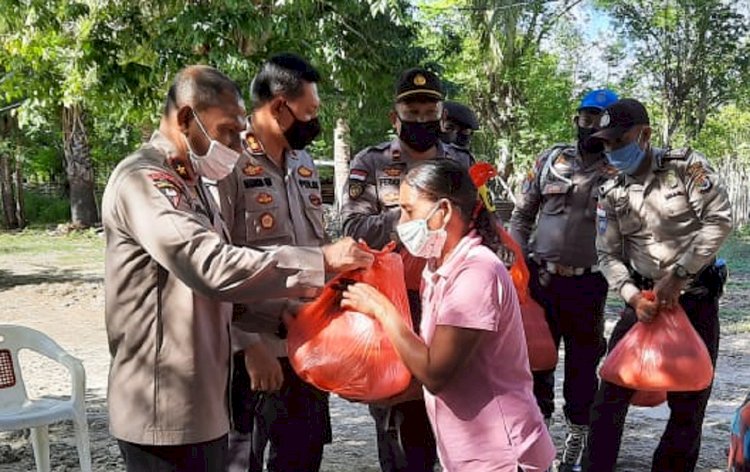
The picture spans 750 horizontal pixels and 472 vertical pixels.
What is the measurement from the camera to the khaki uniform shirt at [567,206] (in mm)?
4246

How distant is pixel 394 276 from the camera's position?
2.57 meters

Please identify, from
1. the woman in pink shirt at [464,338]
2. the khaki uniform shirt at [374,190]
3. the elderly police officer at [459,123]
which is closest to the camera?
the woman in pink shirt at [464,338]

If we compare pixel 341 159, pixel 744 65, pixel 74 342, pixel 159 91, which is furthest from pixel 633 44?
pixel 74 342

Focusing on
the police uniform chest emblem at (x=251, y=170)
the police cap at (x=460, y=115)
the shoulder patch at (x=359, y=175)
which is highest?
the police cap at (x=460, y=115)

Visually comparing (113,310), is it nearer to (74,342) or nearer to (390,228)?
(390,228)

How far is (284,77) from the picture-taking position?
294 cm

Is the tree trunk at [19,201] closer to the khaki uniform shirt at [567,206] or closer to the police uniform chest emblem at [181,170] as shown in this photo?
the khaki uniform shirt at [567,206]

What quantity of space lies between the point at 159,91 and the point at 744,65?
1185 centimetres

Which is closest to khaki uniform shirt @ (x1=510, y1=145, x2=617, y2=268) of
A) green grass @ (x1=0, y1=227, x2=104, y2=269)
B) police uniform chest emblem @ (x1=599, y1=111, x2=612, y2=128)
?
police uniform chest emblem @ (x1=599, y1=111, x2=612, y2=128)

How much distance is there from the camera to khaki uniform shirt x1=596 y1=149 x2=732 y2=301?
3.54 m

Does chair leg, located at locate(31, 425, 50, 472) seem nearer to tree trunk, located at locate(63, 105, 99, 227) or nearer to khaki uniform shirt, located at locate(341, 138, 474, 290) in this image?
khaki uniform shirt, located at locate(341, 138, 474, 290)

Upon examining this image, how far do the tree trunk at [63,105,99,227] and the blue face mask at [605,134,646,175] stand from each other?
63.1 feet

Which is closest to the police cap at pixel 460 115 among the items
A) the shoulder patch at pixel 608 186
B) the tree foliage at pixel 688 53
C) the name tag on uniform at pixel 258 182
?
the shoulder patch at pixel 608 186

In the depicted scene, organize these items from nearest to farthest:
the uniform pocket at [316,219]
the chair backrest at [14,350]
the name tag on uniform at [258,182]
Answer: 1. the name tag on uniform at [258,182]
2. the uniform pocket at [316,219]
3. the chair backrest at [14,350]
